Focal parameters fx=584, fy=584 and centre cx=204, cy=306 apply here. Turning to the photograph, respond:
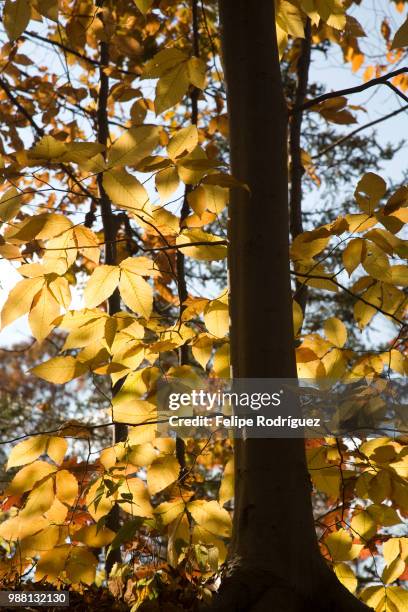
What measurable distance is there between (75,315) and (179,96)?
457 millimetres

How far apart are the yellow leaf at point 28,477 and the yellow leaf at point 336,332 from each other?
2.17 ft

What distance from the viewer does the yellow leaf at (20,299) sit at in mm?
995

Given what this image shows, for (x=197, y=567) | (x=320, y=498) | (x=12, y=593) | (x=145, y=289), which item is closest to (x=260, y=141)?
(x=145, y=289)

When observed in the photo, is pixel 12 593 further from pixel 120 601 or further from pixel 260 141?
pixel 260 141

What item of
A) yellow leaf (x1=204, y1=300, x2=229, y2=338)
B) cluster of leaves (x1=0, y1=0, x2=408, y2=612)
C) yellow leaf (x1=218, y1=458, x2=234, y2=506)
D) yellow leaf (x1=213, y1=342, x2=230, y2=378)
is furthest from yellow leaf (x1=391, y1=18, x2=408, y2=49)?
yellow leaf (x1=218, y1=458, x2=234, y2=506)

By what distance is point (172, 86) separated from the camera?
1.09 meters

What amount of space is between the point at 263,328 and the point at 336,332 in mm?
485

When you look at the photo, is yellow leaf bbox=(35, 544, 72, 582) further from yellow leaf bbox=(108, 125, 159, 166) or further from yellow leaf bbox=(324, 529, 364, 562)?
yellow leaf bbox=(108, 125, 159, 166)

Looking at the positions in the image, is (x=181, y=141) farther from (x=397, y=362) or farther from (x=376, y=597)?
(x=376, y=597)

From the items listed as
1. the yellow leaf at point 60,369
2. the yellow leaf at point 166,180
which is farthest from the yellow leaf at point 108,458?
the yellow leaf at point 166,180

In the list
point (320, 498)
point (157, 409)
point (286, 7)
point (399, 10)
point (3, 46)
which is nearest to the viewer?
point (157, 409)

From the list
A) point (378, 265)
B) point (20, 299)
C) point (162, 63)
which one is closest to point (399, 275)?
point (378, 265)

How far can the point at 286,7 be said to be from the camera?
4.23 feet

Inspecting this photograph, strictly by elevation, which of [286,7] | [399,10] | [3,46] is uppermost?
[399,10]
